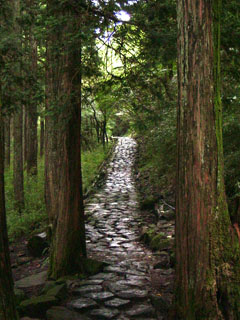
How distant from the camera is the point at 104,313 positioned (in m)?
5.00

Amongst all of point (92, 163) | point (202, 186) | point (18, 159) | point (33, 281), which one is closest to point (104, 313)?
point (33, 281)

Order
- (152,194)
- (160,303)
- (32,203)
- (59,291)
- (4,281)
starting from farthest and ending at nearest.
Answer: (32,203) → (152,194) → (59,291) → (160,303) → (4,281)

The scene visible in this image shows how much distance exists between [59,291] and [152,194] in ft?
25.5

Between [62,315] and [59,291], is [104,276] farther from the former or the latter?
[62,315]

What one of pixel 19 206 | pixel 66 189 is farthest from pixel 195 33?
pixel 19 206

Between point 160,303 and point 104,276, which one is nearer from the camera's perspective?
point 160,303

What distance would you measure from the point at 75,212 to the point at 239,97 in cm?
389

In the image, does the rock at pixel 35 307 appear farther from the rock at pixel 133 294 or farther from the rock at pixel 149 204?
the rock at pixel 149 204

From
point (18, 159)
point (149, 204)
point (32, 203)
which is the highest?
point (18, 159)

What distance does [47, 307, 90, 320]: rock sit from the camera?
4750mm

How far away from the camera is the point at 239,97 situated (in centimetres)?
702

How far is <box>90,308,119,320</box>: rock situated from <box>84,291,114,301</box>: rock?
0.35 metres

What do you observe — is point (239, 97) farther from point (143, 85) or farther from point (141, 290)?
point (141, 290)

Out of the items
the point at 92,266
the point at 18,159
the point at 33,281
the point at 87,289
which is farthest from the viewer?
the point at 18,159
